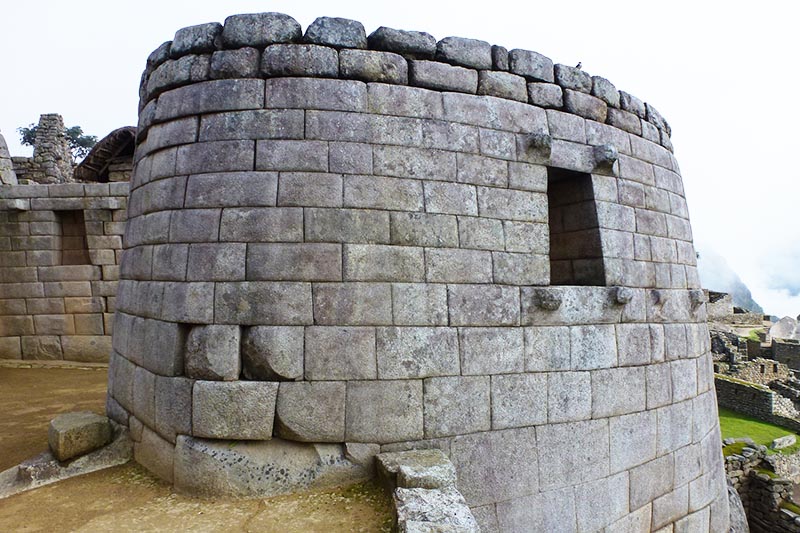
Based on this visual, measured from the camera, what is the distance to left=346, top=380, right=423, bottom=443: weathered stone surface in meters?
3.66

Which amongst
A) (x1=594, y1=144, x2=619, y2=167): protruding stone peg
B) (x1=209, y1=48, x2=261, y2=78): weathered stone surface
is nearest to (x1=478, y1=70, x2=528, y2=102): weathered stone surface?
(x1=594, y1=144, x2=619, y2=167): protruding stone peg

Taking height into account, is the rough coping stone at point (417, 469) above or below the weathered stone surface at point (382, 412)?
below

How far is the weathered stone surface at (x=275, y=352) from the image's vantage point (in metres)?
3.61

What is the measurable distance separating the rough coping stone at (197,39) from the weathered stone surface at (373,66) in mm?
1154

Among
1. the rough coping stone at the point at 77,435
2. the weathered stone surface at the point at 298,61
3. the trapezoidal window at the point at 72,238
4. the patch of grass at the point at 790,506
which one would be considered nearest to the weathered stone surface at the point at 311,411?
the rough coping stone at the point at 77,435

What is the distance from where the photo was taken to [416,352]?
12.4 ft

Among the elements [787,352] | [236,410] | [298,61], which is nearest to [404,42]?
[298,61]

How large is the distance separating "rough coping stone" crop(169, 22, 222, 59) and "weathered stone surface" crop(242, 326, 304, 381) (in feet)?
8.31

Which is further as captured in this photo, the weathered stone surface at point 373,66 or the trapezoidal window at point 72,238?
the trapezoidal window at point 72,238

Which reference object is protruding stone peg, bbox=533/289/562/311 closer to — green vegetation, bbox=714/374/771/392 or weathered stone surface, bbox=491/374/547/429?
weathered stone surface, bbox=491/374/547/429

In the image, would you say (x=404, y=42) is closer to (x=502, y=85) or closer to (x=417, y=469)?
(x=502, y=85)

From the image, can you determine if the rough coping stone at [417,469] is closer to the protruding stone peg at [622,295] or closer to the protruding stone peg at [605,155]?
the protruding stone peg at [622,295]

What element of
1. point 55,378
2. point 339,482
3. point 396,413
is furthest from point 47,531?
point 55,378

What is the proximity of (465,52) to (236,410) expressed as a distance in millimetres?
3598
